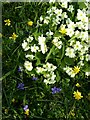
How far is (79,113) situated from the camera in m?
2.35

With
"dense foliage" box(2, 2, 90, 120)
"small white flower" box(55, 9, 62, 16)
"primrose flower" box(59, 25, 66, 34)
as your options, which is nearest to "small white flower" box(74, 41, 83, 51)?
"dense foliage" box(2, 2, 90, 120)

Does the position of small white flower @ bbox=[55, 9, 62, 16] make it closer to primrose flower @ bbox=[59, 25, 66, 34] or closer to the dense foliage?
the dense foliage

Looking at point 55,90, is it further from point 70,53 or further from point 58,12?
point 58,12

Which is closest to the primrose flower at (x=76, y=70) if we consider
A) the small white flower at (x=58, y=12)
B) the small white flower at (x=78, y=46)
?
the small white flower at (x=78, y=46)

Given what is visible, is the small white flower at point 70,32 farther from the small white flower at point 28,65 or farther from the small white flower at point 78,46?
the small white flower at point 28,65

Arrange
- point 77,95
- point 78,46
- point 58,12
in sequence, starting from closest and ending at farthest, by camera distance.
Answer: point 77,95 < point 78,46 < point 58,12

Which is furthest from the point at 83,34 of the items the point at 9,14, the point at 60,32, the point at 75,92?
the point at 9,14

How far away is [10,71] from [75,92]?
0.44 meters

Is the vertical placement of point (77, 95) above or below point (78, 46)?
below

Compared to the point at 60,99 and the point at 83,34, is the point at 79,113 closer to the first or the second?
the point at 60,99

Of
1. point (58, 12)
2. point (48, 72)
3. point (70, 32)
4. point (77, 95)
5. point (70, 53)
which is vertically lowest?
point (77, 95)

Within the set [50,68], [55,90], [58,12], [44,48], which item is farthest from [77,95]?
[58,12]

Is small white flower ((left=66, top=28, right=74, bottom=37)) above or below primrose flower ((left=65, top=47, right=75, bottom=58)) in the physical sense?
above

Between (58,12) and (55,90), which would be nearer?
(55,90)
